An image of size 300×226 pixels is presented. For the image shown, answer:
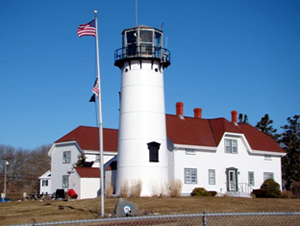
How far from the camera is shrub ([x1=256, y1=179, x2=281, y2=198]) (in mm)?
36125

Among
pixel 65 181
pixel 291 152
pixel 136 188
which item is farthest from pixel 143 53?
pixel 291 152

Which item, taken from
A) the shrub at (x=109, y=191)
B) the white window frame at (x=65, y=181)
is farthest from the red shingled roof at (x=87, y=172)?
the white window frame at (x=65, y=181)

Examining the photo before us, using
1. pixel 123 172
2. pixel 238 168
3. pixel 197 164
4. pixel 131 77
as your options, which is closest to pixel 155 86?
pixel 131 77

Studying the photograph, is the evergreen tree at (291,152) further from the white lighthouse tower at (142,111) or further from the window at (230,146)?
the white lighthouse tower at (142,111)

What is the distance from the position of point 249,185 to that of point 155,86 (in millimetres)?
13955

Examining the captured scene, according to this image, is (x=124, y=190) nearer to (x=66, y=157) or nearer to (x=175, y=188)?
(x=175, y=188)

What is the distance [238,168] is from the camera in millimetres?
39250

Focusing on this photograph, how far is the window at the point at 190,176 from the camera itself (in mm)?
35969

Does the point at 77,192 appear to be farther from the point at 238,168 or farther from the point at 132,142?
the point at 238,168

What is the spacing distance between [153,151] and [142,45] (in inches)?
291

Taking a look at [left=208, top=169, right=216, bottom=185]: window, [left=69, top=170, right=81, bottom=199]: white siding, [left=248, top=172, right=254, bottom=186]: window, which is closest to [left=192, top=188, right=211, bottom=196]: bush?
[left=208, top=169, right=216, bottom=185]: window

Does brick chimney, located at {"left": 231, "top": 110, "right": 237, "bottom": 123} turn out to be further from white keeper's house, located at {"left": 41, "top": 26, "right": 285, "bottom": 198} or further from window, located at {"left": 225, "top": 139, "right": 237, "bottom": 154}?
window, located at {"left": 225, "top": 139, "right": 237, "bottom": 154}

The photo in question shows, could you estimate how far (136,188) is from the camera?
3003cm

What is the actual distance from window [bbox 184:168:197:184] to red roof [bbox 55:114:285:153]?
2186 mm
